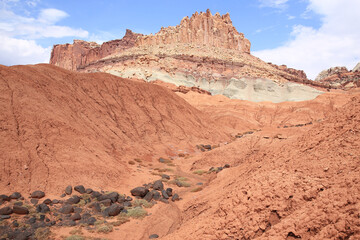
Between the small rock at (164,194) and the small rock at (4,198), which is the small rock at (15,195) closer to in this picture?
the small rock at (4,198)

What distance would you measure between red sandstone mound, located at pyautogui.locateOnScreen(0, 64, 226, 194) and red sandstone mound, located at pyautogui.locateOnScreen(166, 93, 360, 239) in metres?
6.27

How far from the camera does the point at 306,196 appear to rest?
4.20 meters

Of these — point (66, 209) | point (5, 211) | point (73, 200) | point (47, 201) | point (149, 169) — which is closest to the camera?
point (5, 211)

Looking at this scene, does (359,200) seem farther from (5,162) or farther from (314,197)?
(5,162)

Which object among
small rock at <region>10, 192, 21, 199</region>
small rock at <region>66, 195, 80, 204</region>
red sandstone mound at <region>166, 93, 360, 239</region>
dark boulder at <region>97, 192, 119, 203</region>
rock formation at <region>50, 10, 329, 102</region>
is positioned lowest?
dark boulder at <region>97, 192, 119, 203</region>

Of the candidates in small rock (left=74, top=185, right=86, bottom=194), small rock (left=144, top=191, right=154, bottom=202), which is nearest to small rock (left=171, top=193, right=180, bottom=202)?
small rock (left=144, top=191, right=154, bottom=202)

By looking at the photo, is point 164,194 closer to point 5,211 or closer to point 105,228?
point 105,228

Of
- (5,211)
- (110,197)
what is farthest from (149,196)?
(5,211)

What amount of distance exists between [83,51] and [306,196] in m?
140

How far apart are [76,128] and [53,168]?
3447mm

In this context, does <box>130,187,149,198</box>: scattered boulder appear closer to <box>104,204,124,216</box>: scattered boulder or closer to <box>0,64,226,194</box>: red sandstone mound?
<box>0,64,226,194</box>: red sandstone mound

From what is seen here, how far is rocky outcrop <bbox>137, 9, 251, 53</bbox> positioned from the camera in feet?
304

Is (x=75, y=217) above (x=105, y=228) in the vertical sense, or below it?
above

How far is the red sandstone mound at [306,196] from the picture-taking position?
3393mm
